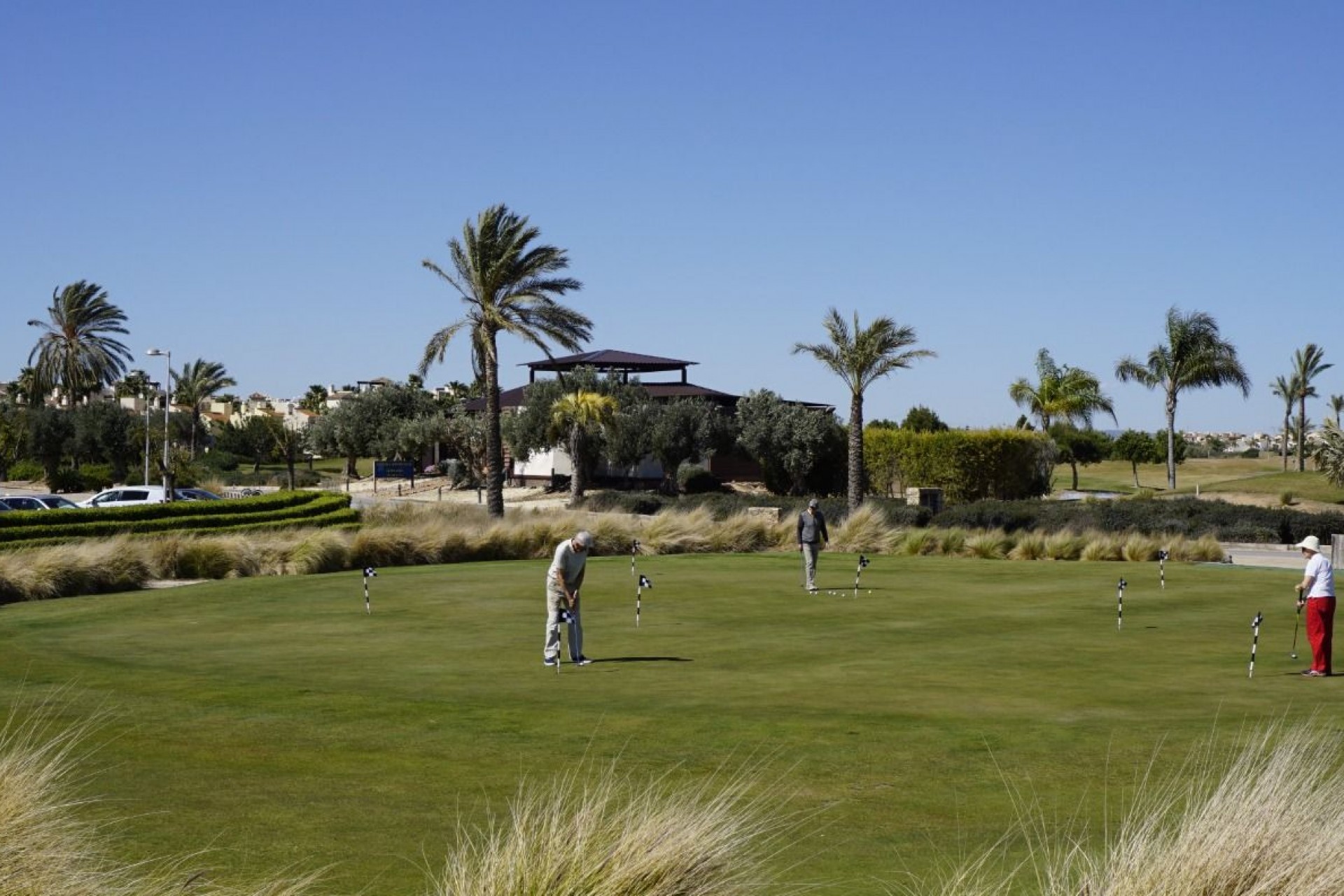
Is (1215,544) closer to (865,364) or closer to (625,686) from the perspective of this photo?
(865,364)

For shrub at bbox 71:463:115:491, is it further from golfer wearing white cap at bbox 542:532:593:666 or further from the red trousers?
the red trousers

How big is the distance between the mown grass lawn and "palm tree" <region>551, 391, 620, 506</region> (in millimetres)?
49435

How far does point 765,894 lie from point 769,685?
9222 mm

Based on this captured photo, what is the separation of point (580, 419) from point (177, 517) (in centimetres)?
3825

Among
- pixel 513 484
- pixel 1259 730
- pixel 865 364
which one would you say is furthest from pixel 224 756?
pixel 513 484

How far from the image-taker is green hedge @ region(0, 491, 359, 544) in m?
37.9

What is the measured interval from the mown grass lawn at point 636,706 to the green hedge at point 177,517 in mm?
9364

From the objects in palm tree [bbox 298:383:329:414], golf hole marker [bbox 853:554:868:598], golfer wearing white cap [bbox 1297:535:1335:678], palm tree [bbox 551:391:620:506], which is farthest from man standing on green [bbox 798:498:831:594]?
palm tree [bbox 298:383:329:414]

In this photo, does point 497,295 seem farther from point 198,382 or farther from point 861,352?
point 198,382

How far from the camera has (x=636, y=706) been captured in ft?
51.8

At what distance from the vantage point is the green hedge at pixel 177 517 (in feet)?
124

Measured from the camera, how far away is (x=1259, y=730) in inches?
539

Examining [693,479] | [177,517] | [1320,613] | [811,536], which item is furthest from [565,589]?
[693,479]

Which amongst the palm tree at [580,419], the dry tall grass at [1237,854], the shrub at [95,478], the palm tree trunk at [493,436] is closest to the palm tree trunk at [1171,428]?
the palm tree at [580,419]
